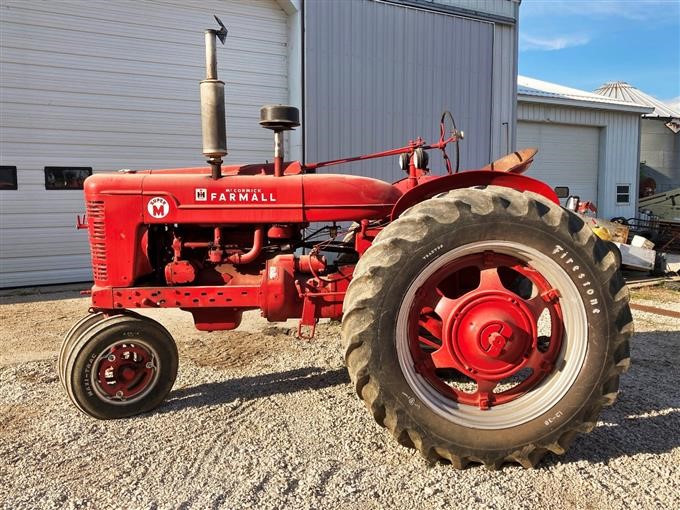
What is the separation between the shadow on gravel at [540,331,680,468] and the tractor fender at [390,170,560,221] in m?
1.29

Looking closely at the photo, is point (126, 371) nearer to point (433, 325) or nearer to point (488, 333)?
point (433, 325)

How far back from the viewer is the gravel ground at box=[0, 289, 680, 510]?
7.48 feet

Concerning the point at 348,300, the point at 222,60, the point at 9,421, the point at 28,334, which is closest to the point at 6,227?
the point at 28,334

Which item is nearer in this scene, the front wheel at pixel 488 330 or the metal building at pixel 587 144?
the front wheel at pixel 488 330

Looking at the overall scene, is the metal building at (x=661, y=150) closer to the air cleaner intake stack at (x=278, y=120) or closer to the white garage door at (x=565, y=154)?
the white garage door at (x=565, y=154)

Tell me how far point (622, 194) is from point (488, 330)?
14.3 m

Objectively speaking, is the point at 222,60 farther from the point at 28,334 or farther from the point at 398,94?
the point at 28,334

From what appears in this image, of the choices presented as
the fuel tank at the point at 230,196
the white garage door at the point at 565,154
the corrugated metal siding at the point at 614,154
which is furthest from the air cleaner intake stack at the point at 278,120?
the corrugated metal siding at the point at 614,154

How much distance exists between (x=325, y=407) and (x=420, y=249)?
1.31 metres

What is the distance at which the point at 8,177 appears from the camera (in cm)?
721

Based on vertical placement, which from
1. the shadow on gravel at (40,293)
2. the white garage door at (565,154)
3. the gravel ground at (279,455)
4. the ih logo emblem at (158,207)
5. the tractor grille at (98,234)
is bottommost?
the gravel ground at (279,455)

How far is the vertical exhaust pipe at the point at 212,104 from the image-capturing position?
9.52 feet

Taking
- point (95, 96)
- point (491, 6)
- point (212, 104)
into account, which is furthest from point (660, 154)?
point (212, 104)

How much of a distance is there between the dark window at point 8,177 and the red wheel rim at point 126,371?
215 inches
